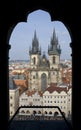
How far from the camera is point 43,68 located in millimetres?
55875

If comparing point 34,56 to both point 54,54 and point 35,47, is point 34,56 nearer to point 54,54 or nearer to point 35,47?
point 35,47

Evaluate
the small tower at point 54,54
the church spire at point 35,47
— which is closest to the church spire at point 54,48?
the small tower at point 54,54

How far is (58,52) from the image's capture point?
5553cm

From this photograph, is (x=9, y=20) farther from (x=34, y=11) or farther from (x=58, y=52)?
(x=58, y=52)

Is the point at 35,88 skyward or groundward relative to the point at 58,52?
groundward

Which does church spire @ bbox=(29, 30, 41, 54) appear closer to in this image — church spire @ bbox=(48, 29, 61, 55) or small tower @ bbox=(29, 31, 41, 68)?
small tower @ bbox=(29, 31, 41, 68)

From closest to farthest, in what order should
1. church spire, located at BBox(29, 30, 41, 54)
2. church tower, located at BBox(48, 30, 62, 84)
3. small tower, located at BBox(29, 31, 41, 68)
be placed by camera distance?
church spire, located at BBox(29, 30, 41, 54) < church tower, located at BBox(48, 30, 62, 84) < small tower, located at BBox(29, 31, 41, 68)

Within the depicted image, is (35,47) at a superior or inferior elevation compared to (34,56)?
superior

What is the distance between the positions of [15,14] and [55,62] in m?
52.0

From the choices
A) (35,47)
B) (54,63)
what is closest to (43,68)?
(54,63)

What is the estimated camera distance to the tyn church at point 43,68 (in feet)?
181

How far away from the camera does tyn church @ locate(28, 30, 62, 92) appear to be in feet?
181

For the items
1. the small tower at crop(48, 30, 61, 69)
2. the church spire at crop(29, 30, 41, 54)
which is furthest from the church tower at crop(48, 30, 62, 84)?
the church spire at crop(29, 30, 41, 54)
